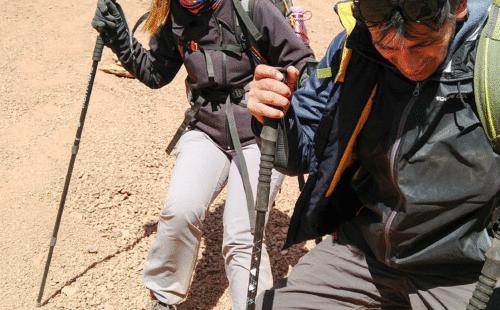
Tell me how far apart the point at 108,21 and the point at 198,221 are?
1.58 meters

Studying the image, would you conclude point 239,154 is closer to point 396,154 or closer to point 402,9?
point 396,154

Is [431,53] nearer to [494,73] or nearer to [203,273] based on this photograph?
[494,73]

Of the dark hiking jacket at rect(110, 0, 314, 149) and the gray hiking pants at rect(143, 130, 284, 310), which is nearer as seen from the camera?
the gray hiking pants at rect(143, 130, 284, 310)

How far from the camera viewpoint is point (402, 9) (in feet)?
6.75

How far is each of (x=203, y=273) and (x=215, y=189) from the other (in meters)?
1.16

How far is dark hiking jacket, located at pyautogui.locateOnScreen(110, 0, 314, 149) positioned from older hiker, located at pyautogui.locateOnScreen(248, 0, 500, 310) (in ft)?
3.12

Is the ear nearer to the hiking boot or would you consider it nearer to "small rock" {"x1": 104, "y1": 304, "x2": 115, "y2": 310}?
the hiking boot

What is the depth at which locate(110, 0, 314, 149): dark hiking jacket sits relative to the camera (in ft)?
11.9

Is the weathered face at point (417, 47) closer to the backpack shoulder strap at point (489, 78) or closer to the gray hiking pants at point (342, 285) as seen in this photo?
the backpack shoulder strap at point (489, 78)

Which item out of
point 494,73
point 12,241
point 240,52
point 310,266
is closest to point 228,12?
point 240,52

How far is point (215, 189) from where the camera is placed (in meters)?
3.74

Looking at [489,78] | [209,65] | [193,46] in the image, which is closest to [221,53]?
[209,65]

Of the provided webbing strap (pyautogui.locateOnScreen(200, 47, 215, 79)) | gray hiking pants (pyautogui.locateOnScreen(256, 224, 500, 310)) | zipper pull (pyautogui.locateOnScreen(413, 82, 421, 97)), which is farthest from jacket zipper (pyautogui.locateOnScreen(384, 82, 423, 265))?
webbing strap (pyautogui.locateOnScreen(200, 47, 215, 79))

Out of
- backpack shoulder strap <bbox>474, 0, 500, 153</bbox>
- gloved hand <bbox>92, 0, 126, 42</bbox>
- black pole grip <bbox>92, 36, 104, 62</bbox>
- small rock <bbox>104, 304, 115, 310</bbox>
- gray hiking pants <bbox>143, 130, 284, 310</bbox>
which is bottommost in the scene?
small rock <bbox>104, 304, 115, 310</bbox>
